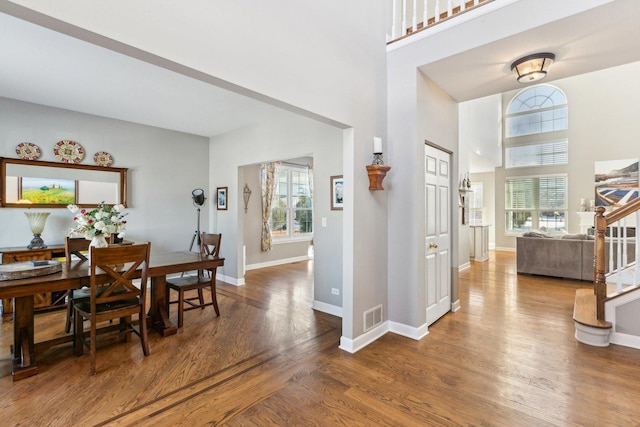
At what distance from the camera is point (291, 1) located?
7.83 feet

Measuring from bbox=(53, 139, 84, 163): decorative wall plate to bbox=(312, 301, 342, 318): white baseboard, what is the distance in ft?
13.7

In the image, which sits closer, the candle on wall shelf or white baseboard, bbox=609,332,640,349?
white baseboard, bbox=609,332,640,349

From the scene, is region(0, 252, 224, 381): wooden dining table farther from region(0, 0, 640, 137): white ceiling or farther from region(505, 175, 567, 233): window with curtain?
region(505, 175, 567, 233): window with curtain

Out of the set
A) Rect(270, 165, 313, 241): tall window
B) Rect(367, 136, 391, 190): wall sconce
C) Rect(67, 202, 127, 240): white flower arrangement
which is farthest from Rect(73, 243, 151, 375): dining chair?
Rect(270, 165, 313, 241): tall window

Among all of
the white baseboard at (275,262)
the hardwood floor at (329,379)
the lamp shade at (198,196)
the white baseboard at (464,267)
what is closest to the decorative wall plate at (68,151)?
the lamp shade at (198,196)

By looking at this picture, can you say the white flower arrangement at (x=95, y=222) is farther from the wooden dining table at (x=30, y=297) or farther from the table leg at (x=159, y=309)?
the table leg at (x=159, y=309)

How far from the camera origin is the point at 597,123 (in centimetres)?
860

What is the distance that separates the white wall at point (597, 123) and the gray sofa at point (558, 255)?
13.0ft

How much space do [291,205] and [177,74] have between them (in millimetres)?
4796

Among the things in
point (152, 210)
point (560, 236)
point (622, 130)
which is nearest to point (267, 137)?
point (152, 210)

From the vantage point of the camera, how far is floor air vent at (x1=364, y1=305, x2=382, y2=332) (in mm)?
3120

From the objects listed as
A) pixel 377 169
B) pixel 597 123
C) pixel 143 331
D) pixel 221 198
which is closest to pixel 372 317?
pixel 377 169

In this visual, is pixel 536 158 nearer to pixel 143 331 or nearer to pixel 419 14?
pixel 419 14

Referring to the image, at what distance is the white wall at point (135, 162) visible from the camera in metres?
4.23
